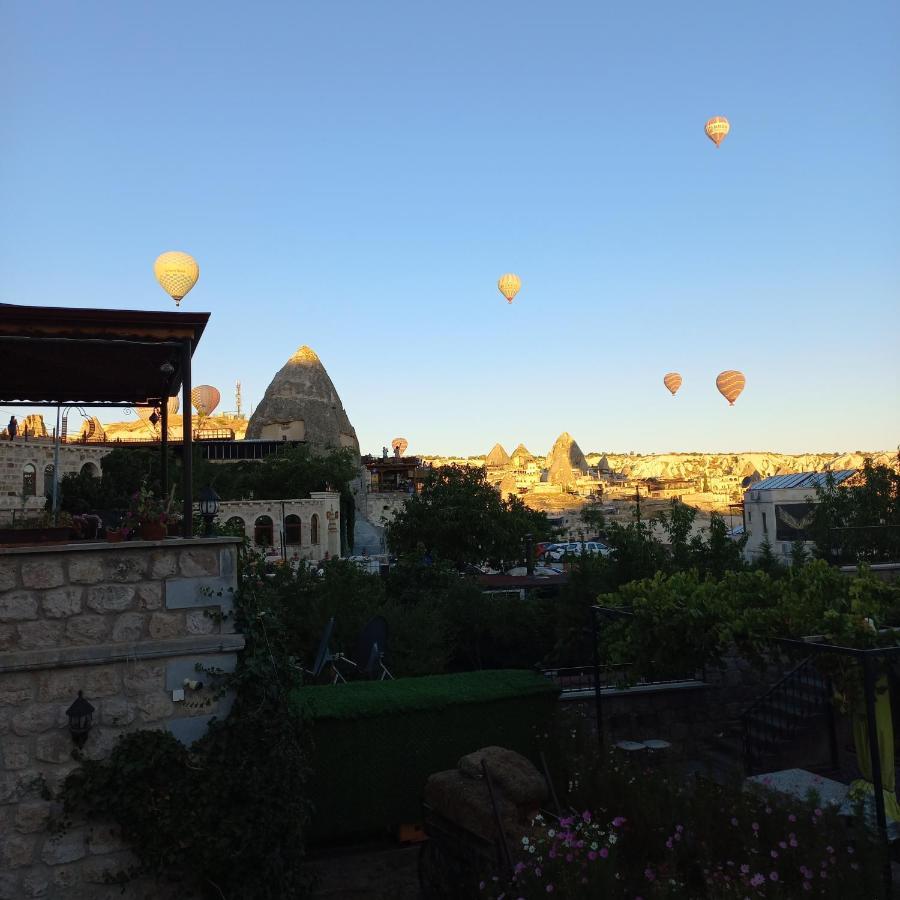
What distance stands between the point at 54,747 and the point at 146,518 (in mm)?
2058

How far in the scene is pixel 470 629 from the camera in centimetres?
1761

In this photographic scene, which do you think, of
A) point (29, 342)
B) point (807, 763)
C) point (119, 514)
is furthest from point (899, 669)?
point (29, 342)

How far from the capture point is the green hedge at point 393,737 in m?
8.64

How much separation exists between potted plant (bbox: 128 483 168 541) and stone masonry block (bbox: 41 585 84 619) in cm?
77

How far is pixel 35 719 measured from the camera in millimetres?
6336

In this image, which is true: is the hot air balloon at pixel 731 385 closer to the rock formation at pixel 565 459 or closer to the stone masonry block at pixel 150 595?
the stone masonry block at pixel 150 595

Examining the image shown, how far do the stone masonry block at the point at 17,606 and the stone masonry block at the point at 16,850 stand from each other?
1764 mm

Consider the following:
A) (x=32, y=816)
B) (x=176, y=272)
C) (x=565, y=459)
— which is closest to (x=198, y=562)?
(x=32, y=816)

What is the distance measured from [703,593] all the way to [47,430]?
2325 inches

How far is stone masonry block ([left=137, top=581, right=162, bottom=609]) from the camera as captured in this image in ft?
21.9

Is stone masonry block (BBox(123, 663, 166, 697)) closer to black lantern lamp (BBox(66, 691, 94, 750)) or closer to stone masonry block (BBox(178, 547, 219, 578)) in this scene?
black lantern lamp (BBox(66, 691, 94, 750))

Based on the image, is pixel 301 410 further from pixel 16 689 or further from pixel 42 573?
pixel 16 689

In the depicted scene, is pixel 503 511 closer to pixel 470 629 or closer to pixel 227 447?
pixel 470 629

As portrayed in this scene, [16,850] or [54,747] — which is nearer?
[16,850]
